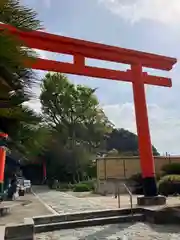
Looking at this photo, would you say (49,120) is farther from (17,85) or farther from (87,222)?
(17,85)

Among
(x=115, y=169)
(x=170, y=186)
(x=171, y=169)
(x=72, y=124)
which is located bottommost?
(x=170, y=186)

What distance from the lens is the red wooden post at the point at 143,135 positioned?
8.88 metres

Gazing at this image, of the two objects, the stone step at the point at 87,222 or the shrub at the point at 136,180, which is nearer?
the stone step at the point at 87,222

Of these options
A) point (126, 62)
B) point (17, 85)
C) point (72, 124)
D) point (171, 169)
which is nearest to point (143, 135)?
point (126, 62)

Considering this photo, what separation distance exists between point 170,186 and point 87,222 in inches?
318

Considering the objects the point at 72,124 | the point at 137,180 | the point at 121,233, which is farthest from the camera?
the point at 72,124

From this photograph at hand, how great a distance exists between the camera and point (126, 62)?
30.5 ft

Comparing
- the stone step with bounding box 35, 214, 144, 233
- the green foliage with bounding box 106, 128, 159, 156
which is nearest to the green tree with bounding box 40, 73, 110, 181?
the green foliage with bounding box 106, 128, 159, 156

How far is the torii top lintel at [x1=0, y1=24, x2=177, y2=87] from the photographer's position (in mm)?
8016

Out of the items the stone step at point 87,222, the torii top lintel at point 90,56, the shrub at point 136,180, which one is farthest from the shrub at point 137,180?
the stone step at point 87,222

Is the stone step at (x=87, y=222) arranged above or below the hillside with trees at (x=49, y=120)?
below

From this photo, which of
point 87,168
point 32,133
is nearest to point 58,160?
point 87,168

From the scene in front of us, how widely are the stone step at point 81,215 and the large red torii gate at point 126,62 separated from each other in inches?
49.9

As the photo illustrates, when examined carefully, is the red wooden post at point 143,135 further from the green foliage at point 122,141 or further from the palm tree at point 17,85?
the green foliage at point 122,141
